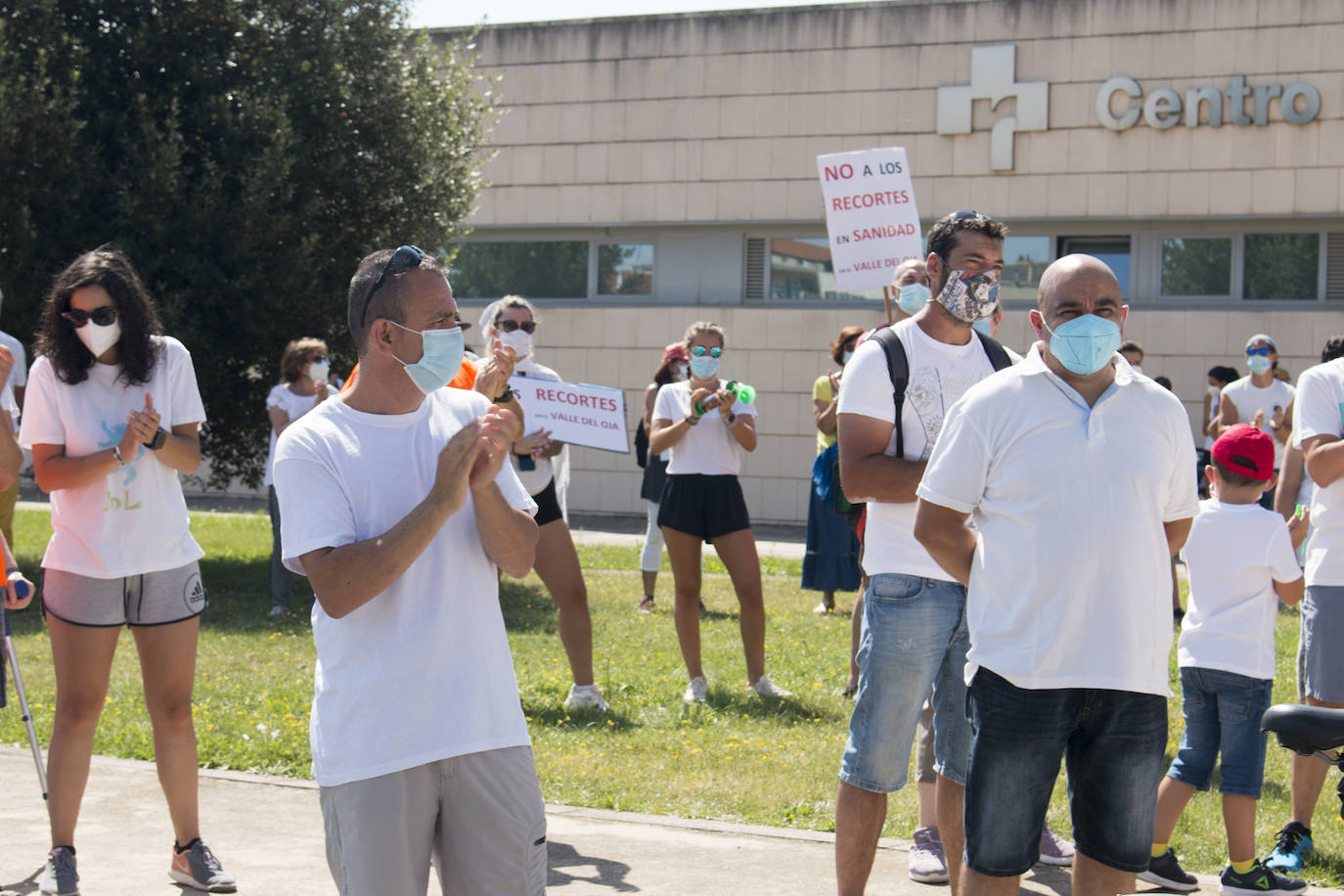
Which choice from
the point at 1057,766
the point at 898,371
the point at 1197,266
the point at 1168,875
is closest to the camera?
the point at 1057,766

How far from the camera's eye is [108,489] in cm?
469

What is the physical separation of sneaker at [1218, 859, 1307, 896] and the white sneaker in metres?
3.26

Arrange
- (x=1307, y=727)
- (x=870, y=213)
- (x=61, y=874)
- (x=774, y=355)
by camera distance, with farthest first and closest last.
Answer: (x=774, y=355), (x=870, y=213), (x=61, y=874), (x=1307, y=727)

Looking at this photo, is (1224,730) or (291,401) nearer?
(1224,730)

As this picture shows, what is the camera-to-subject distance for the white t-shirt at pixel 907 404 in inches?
164

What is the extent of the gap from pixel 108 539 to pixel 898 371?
8.66 ft

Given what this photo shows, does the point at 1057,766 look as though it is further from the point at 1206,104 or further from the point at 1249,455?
the point at 1206,104

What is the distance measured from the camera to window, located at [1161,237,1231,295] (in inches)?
A: 661

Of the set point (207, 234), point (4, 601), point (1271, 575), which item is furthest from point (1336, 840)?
point (207, 234)

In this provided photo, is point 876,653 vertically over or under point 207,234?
under

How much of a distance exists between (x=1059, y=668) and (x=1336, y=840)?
2825 mm

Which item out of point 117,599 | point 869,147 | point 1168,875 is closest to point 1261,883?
point 1168,875

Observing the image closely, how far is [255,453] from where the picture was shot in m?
13.4

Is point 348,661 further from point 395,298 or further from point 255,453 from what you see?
point 255,453
